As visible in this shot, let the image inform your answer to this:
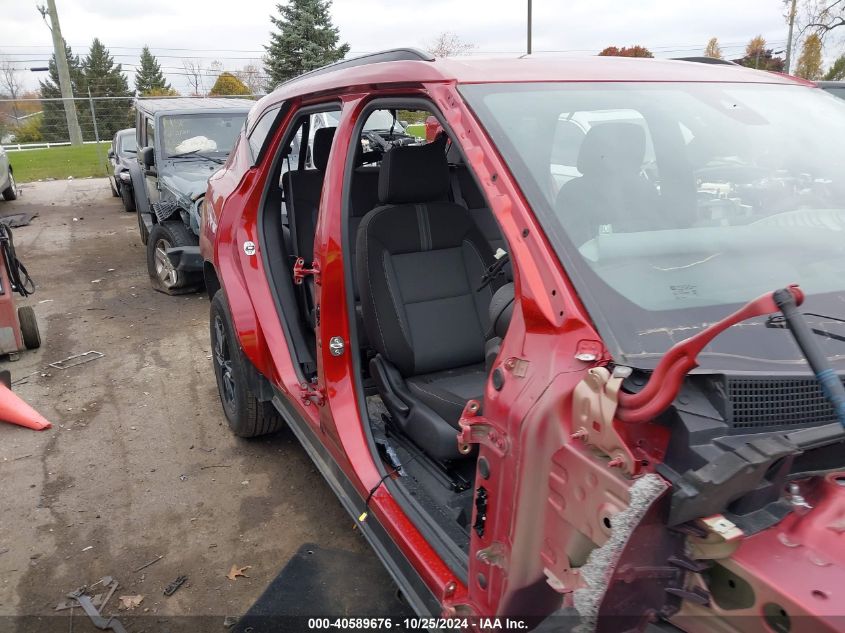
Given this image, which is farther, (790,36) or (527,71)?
(790,36)

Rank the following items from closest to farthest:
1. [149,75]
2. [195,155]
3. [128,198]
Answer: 1. [195,155]
2. [128,198]
3. [149,75]

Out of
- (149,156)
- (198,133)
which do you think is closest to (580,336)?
(149,156)

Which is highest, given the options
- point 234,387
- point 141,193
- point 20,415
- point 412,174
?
point 412,174

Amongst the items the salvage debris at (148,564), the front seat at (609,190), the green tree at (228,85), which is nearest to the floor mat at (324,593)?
the salvage debris at (148,564)

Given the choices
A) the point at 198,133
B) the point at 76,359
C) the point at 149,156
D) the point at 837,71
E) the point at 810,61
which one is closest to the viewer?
the point at 76,359

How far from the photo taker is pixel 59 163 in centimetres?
2300

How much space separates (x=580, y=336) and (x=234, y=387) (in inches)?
108

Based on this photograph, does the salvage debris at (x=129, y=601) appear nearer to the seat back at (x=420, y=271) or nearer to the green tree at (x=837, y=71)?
the seat back at (x=420, y=271)

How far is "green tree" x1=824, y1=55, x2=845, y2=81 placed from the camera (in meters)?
29.4

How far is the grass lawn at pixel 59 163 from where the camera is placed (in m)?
20.1

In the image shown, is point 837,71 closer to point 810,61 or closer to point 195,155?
point 810,61

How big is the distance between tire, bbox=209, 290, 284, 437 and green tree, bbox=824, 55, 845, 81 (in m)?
33.2

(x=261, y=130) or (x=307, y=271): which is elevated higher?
(x=261, y=130)

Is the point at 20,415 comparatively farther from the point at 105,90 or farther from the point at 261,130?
the point at 105,90
